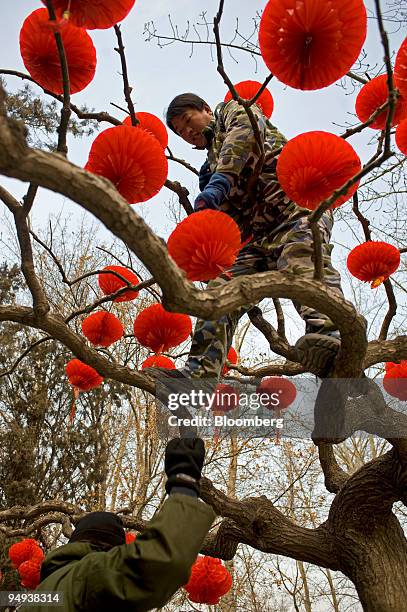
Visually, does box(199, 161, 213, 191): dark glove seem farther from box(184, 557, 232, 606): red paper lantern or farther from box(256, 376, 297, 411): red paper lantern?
box(184, 557, 232, 606): red paper lantern

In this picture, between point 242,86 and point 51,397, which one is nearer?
point 242,86

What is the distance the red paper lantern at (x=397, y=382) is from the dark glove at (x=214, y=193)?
146cm

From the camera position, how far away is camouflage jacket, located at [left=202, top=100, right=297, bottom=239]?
2.12 meters

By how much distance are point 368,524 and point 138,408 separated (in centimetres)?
629

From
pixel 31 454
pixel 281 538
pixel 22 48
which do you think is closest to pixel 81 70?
pixel 22 48

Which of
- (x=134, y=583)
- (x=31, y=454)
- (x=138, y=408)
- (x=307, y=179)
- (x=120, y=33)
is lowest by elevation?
(x=134, y=583)

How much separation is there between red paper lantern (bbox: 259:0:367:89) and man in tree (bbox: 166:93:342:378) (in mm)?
324

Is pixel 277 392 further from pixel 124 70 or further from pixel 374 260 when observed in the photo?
pixel 124 70

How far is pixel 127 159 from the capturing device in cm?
172

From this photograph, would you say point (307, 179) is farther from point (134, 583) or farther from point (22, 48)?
point (134, 583)

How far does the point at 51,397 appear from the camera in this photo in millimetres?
8555

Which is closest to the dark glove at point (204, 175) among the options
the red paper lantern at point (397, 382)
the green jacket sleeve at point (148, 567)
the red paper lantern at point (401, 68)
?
the red paper lantern at point (401, 68)

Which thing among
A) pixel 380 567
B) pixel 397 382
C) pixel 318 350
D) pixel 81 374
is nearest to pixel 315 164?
pixel 318 350

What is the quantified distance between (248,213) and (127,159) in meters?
0.89
